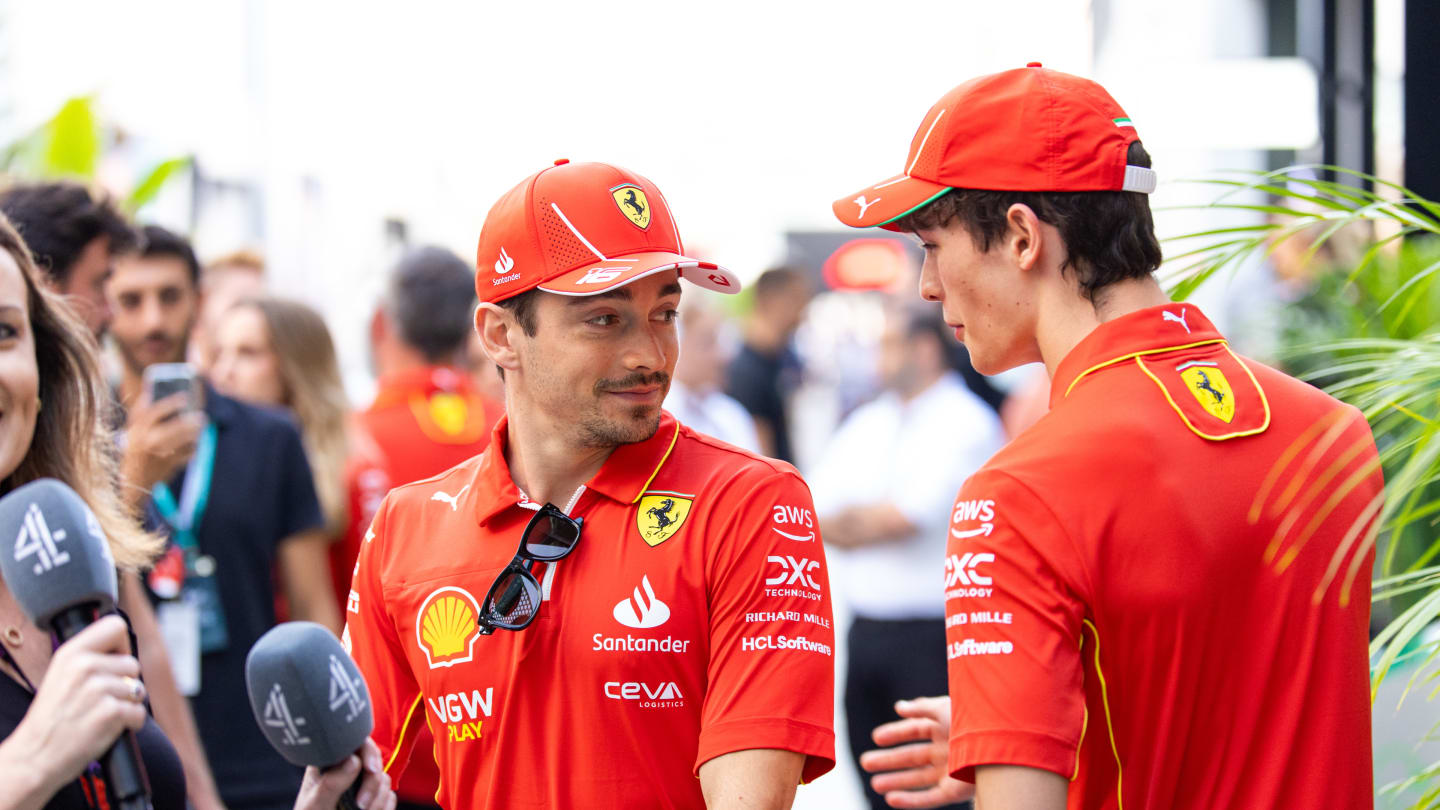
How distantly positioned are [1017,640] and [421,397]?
3.23 meters

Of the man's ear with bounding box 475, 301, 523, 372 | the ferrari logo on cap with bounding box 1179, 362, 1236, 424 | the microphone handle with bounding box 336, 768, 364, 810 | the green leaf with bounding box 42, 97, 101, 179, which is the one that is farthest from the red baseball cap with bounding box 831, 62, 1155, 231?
the green leaf with bounding box 42, 97, 101, 179

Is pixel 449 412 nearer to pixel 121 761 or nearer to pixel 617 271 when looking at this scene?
pixel 617 271

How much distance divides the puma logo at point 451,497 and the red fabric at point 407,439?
6.31 ft

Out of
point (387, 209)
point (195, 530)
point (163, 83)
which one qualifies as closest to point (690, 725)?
point (195, 530)

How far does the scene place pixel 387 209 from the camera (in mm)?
19562

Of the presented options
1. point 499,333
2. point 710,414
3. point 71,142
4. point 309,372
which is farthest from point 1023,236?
point 71,142

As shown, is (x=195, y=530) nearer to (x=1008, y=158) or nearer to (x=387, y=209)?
(x=1008, y=158)

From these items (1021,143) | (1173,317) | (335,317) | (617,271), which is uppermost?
(1021,143)

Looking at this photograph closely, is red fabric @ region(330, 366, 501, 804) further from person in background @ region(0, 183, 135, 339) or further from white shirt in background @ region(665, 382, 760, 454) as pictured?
white shirt in background @ region(665, 382, 760, 454)

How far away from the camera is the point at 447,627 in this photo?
261 centimetres

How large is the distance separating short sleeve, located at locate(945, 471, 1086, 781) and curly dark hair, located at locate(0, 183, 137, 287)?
2895mm

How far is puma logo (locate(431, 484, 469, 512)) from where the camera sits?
2781 mm

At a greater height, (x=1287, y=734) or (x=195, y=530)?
(x=1287, y=734)

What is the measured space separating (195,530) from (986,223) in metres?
2.91
